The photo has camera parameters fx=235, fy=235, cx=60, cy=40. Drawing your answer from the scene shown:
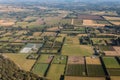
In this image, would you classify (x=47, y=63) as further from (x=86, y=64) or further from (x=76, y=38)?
(x=76, y=38)

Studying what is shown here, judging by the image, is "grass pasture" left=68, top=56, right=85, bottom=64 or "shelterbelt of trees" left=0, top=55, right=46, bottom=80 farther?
"grass pasture" left=68, top=56, right=85, bottom=64

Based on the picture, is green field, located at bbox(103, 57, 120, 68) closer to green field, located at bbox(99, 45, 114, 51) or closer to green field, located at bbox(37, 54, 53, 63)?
green field, located at bbox(99, 45, 114, 51)

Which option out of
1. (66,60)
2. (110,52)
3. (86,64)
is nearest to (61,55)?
(66,60)

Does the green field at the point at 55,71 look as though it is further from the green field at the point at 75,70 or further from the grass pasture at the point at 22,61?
the grass pasture at the point at 22,61

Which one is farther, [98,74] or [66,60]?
[66,60]

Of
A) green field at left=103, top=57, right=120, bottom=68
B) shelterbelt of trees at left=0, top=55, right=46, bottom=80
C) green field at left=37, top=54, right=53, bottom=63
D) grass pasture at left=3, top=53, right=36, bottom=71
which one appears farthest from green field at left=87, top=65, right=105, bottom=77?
grass pasture at left=3, top=53, right=36, bottom=71

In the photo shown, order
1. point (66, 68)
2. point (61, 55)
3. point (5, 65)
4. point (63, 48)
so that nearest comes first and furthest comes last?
point (5, 65) < point (66, 68) < point (61, 55) < point (63, 48)
